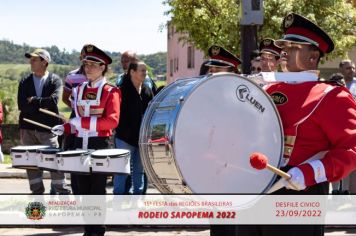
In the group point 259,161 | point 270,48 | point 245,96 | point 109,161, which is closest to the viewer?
point 259,161

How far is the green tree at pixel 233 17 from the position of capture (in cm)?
1531

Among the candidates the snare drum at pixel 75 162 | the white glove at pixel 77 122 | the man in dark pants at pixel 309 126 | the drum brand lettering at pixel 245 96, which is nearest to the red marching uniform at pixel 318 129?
the man in dark pants at pixel 309 126

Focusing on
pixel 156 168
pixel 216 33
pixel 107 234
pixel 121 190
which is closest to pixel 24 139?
pixel 121 190

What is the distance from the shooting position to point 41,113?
26.7 feet

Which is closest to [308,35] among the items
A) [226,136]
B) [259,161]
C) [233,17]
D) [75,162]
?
[226,136]

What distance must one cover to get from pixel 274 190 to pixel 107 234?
3851 millimetres

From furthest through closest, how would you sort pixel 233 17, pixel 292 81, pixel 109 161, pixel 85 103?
pixel 233 17
pixel 85 103
pixel 109 161
pixel 292 81

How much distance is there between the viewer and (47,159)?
6090 mm

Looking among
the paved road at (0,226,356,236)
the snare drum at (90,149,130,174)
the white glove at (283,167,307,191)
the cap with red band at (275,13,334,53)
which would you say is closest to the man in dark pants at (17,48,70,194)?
the paved road at (0,226,356,236)

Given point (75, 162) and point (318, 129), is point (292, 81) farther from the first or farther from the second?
point (75, 162)

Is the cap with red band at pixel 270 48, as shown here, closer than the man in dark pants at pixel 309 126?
No

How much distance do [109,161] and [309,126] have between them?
2588 mm

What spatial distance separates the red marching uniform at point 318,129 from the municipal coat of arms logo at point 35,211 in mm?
4473

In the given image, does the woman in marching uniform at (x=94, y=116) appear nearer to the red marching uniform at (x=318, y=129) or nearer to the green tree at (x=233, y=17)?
the red marching uniform at (x=318, y=129)
